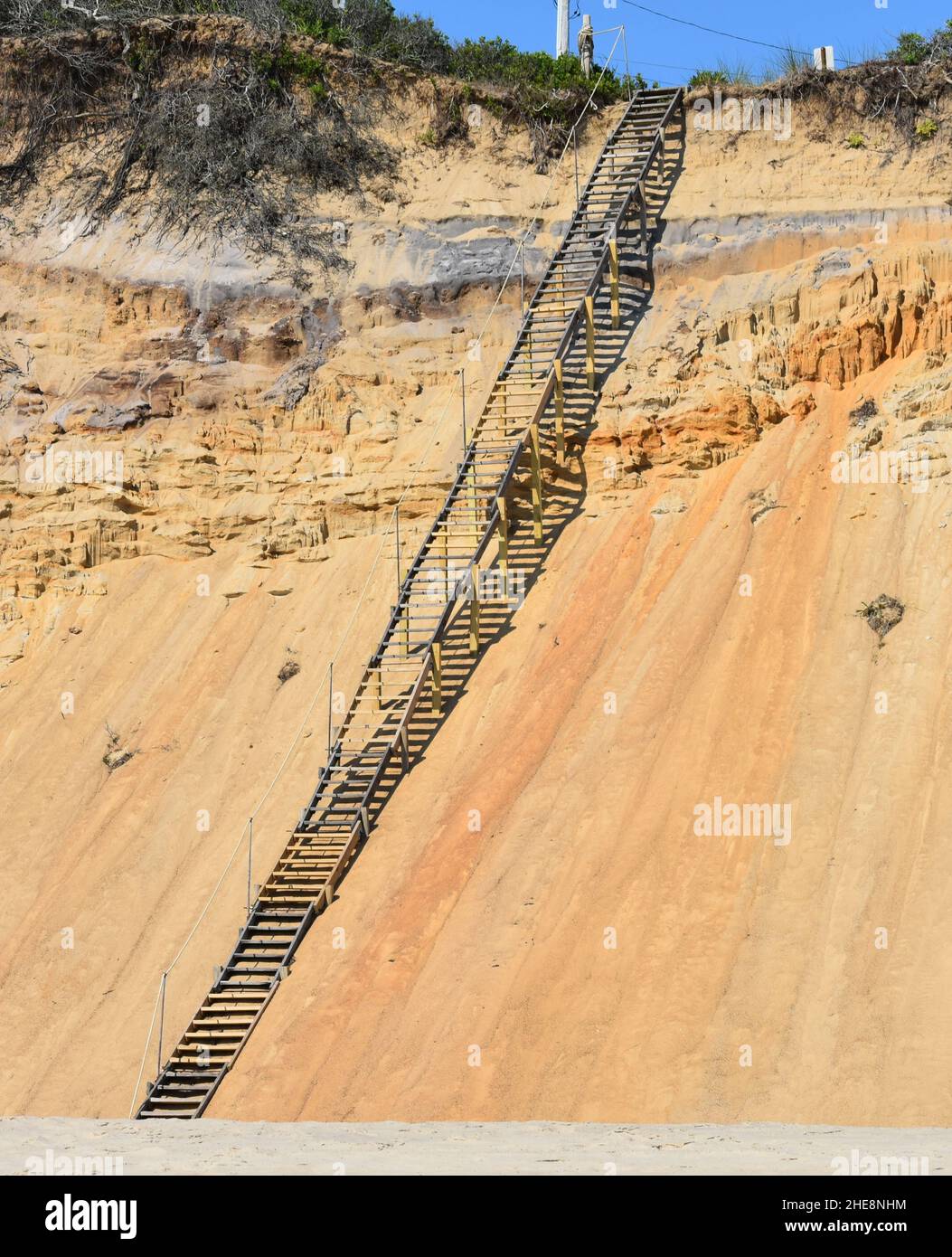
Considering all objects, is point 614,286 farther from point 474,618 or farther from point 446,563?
point 474,618

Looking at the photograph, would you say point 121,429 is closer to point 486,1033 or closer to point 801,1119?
point 486,1033

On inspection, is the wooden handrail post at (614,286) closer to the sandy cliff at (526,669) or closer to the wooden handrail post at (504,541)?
the sandy cliff at (526,669)

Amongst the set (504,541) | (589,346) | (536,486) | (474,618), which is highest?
(589,346)

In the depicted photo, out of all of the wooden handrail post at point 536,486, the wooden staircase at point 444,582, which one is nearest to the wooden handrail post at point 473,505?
the wooden staircase at point 444,582

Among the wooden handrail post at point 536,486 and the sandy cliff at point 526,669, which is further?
the wooden handrail post at point 536,486

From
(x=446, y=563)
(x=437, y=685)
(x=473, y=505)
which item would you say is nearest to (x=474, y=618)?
(x=446, y=563)
